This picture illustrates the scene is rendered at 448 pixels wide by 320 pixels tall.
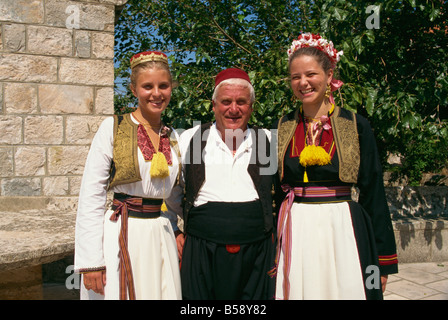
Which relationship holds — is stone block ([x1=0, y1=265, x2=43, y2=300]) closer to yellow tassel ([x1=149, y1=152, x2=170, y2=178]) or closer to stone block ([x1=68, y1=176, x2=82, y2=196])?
stone block ([x1=68, y1=176, x2=82, y2=196])

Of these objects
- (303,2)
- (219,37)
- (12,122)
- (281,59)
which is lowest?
(12,122)

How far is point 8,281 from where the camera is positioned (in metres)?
3.12

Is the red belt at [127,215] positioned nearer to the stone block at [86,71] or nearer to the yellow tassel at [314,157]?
the yellow tassel at [314,157]

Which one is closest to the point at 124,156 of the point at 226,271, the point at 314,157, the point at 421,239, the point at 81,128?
the point at 226,271

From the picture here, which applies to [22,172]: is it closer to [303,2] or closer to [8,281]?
[8,281]

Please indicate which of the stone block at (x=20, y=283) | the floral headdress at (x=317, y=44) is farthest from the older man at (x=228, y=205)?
the stone block at (x=20, y=283)

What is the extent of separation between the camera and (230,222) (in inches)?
80.7

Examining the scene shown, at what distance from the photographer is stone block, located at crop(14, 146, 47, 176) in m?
3.75

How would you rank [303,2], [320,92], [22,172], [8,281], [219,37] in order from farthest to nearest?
[219,37] → [303,2] → [22,172] → [8,281] → [320,92]

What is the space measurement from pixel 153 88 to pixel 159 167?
39cm

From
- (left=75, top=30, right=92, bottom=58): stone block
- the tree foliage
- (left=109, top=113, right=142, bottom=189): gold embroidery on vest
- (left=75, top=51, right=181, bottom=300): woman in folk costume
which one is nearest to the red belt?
(left=75, top=51, right=181, bottom=300): woman in folk costume

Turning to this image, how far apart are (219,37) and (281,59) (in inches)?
53.6

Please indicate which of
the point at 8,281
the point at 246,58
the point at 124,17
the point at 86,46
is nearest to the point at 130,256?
the point at 8,281

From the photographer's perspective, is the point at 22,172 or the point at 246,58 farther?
the point at 246,58
